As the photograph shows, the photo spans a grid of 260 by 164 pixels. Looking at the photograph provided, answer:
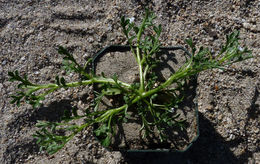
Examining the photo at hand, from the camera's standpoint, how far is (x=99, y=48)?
2.25m

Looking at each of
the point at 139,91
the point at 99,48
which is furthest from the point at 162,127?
the point at 99,48

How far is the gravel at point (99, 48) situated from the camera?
6.89 ft

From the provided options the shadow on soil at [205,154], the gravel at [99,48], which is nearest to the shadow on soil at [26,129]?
the gravel at [99,48]

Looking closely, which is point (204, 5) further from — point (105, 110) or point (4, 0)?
point (4, 0)

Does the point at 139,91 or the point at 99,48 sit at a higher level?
the point at 99,48

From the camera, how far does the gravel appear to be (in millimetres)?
2100

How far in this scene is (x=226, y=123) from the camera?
2.12 metres

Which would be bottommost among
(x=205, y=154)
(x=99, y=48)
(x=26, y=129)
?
(x=205, y=154)

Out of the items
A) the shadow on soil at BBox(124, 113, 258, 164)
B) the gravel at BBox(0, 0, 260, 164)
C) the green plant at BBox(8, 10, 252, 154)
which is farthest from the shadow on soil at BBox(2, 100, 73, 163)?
the shadow on soil at BBox(124, 113, 258, 164)

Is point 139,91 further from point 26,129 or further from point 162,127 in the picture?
point 26,129

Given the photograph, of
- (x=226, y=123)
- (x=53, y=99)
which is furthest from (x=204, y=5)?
(x=53, y=99)

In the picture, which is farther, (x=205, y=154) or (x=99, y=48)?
(x=99, y=48)

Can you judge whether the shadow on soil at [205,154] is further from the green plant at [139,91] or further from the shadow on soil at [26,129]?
the shadow on soil at [26,129]

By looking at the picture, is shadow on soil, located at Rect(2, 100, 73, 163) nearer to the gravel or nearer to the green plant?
the gravel
